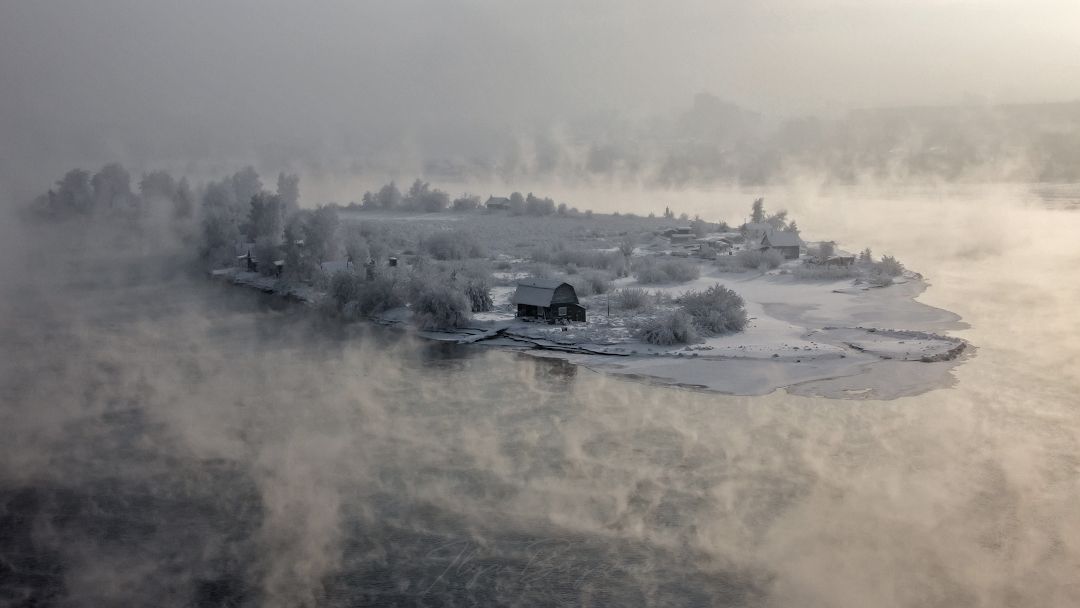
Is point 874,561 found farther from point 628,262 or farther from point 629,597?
point 628,262

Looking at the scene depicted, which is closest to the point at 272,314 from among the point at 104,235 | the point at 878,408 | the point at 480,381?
the point at 480,381

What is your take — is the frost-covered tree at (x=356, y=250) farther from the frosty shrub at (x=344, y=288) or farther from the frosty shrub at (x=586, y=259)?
the frosty shrub at (x=586, y=259)

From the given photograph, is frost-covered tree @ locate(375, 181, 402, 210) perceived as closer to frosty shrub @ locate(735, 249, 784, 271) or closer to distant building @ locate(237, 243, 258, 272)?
distant building @ locate(237, 243, 258, 272)

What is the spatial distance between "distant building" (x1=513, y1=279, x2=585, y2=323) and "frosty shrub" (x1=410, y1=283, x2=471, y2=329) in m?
1.84

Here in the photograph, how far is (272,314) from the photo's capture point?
32.5 meters

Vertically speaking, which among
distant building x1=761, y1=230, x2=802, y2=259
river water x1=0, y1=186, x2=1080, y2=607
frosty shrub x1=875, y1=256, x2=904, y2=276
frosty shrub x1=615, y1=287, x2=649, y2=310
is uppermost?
distant building x1=761, y1=230, x2=802, y2=259

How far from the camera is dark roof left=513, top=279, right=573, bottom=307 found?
28516mm

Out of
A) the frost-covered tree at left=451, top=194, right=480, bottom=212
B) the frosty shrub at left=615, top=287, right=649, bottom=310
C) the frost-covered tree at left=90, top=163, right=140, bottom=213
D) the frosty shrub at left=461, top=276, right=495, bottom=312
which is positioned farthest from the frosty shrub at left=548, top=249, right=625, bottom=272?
the frost-covered tree at left=90, top=163, right=140, bottom=213

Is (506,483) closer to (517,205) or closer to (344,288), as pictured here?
(344,288)

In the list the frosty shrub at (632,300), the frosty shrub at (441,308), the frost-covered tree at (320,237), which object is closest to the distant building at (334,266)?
the frost-covered tree at (320,237)

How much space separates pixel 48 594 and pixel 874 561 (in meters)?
11.7

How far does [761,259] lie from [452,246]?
1503 centimetres

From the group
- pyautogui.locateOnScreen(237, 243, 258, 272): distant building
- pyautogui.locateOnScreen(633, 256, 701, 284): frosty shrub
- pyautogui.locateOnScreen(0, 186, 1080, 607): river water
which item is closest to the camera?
pyautogui.locateOnScreen(0, 186, 1080, 607): river water

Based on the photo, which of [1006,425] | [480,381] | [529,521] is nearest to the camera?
[529,521]
